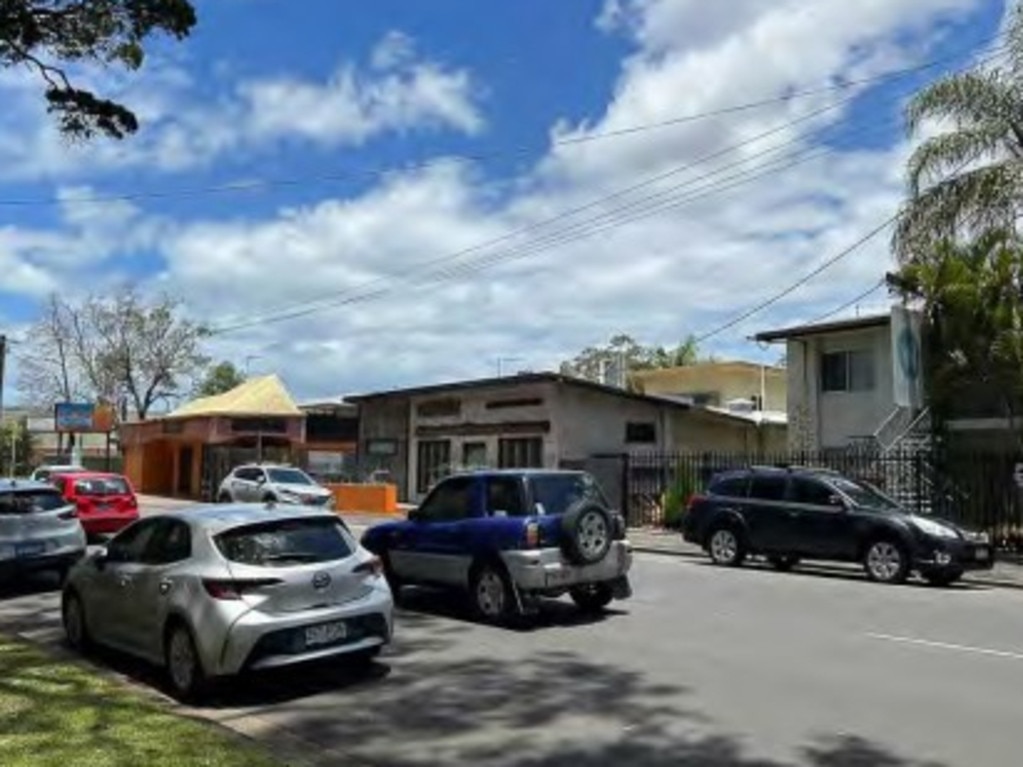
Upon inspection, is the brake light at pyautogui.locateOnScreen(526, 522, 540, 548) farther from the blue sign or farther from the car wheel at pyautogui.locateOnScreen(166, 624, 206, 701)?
the blue sign

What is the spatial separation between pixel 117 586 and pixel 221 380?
88.1 metres

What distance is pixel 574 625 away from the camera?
13852 mm

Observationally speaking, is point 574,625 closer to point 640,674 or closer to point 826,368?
point 640,674

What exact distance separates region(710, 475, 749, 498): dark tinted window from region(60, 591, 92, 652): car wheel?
12.7m

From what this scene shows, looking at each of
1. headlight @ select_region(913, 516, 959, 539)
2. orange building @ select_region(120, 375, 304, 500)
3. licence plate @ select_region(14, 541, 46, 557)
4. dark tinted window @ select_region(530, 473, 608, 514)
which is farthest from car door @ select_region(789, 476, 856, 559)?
orange building @ select_region(120, 375, 304, 500)

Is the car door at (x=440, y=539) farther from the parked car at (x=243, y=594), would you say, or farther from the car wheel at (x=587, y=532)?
the parked car at (x=243, y=594)

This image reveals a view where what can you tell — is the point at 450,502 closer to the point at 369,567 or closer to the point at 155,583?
the point at 369,567

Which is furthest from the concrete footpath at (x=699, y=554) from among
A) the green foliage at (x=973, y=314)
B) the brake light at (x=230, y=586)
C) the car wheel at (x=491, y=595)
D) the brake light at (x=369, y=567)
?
the brake light at (x=230, y=586)

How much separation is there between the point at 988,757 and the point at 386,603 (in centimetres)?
503

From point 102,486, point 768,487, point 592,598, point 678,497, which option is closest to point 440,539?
point 592,598

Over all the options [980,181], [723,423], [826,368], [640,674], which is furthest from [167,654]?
[723,423]

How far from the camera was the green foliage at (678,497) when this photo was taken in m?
32.6

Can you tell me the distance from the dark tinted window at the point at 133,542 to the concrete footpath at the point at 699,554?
13498mm

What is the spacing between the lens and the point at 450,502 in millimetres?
15023
